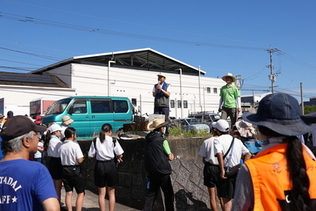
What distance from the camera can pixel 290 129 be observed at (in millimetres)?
1978

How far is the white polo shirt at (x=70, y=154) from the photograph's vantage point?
6.61 m

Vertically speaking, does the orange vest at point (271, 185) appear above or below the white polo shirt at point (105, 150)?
above

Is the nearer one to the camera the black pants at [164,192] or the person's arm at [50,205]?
the person's arm at [50,205]

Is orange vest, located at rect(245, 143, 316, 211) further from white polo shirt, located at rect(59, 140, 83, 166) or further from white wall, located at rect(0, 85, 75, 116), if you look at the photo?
white wall, located at rect(0, 85, 75, 116)

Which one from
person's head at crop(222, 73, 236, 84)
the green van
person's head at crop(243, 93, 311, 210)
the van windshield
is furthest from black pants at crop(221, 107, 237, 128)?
person's head at crop(243, 93, 311, 210)

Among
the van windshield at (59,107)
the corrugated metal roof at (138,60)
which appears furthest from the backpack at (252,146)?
the corrugated metal roof at (138,60)

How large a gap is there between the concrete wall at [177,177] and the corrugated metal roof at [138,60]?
86.1 ft

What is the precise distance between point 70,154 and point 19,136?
4074mm

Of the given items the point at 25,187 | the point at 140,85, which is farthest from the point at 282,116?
the point at 140,85

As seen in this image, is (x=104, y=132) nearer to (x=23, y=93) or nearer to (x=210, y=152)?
(x=210, y=152)

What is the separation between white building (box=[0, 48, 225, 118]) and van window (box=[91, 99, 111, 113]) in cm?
1733

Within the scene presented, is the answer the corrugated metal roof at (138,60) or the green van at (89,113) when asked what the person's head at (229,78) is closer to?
the green van at (89,113)

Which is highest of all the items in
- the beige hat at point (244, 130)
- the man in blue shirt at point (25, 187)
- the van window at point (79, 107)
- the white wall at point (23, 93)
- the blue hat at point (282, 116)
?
the white wall at point (23, 93)

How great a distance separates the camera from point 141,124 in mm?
10438
